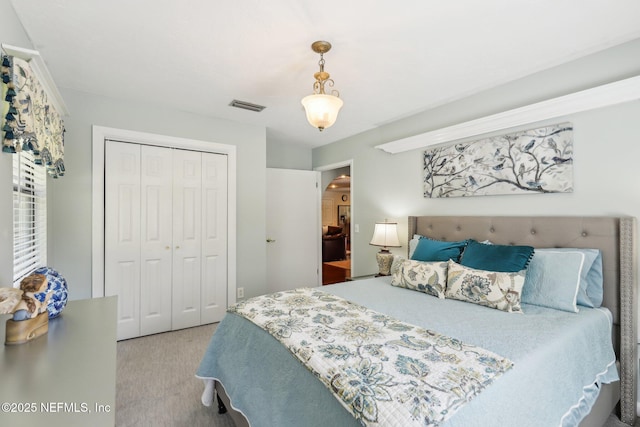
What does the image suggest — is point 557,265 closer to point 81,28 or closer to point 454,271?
point 454,271

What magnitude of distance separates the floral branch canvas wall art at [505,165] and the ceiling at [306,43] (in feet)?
1.60

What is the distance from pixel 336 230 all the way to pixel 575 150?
6.93 m

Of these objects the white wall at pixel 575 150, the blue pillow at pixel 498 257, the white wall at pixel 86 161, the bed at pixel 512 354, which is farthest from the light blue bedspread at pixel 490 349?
the white wall at pixel 86 161

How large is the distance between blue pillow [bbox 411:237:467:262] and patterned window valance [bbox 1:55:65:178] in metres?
2.68

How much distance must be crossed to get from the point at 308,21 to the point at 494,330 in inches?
76.1

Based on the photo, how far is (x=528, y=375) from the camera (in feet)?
4.00

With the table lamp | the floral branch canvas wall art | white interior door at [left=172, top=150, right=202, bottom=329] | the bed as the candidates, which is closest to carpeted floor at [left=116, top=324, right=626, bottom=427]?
the bed

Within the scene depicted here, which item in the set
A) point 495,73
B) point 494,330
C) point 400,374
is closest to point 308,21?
point 495,73

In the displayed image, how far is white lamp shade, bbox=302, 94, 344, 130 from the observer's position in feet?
5.95

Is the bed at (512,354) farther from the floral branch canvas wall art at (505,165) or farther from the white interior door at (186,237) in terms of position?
the white interior door at (186,237)

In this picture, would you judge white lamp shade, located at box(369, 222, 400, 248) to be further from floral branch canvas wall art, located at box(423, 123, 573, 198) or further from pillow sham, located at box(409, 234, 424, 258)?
floral branch canvas wall art, located at box(423, 123, 573, 198)

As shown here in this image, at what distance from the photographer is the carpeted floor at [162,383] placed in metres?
1.87

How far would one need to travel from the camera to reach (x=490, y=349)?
1325 mm

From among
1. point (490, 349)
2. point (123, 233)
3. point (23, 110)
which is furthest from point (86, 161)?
point (490, 349)
